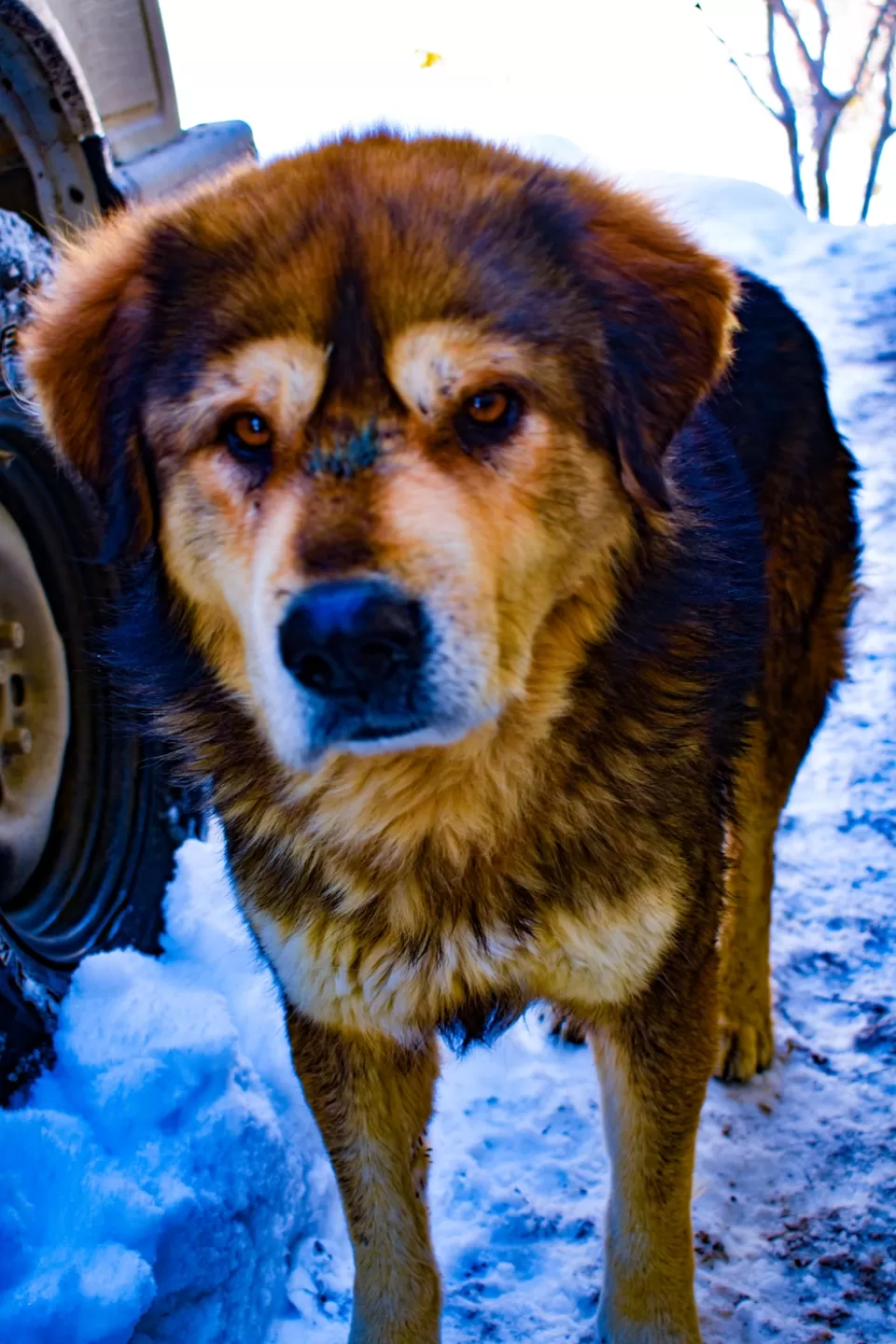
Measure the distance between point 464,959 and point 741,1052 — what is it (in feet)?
4.30

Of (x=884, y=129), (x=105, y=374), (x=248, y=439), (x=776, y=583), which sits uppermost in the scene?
(x=884, y=129)

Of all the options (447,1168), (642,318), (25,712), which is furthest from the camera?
(25,712)

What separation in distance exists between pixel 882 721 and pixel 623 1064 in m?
2.39

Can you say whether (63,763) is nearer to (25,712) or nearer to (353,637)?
(25,712)

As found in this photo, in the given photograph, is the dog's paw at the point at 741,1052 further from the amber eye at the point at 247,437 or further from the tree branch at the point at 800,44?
the tree branch at the point at 800,44

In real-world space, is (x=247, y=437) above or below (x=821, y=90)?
below

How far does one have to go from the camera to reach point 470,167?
2.00 metres

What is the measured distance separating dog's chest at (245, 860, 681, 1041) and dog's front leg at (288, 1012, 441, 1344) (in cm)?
15

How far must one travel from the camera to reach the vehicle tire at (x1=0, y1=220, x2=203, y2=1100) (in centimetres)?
284

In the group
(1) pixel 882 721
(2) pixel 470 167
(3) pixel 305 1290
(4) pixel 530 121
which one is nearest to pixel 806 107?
(4) pixel 530 121

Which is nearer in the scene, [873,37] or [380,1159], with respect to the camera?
[380,1159]

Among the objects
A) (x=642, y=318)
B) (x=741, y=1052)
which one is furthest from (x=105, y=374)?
(x=741, y=1052)

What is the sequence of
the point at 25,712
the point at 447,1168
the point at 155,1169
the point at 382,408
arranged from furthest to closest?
the point at 25,712, the point at 447,1168, the point at 155,1169, the point at 382,408

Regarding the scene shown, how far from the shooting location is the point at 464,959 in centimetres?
204
